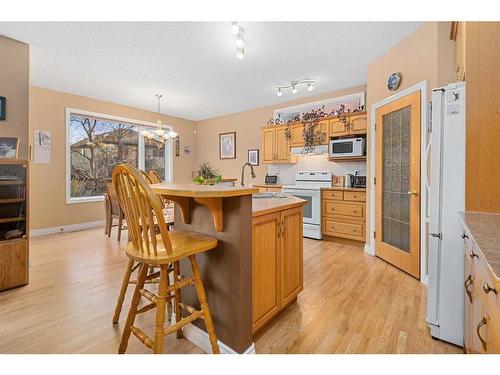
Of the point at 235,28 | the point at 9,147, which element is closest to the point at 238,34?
the point at 235,28

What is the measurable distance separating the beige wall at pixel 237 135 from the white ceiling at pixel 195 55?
100 centimetres

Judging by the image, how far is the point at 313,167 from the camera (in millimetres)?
4922

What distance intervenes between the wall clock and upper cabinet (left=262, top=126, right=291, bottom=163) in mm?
2075

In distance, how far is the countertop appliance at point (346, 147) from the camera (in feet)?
12.9

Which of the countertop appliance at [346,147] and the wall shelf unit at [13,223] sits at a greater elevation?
the countertop appliance at [346,147]

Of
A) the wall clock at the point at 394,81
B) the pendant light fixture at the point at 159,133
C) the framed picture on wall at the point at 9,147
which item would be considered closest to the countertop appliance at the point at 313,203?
the wall clock at the point at 394,81

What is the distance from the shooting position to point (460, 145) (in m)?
1.57

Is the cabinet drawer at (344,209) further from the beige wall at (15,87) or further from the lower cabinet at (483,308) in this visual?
the beige wall at (15,87)

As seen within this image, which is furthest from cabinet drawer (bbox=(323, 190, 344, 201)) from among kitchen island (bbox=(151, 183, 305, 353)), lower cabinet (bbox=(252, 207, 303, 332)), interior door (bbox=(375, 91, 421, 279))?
kitchen island (bbox=(151, 183, 305, 353))

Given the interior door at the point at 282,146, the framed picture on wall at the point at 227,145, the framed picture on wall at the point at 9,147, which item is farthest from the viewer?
the framed picture on wall at the point at 227,145

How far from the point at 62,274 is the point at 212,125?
4953 mm

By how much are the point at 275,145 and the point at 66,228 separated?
13.9 ft

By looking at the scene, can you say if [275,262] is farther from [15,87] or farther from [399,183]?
[15,87]

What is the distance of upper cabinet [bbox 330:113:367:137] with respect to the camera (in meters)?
3.93
